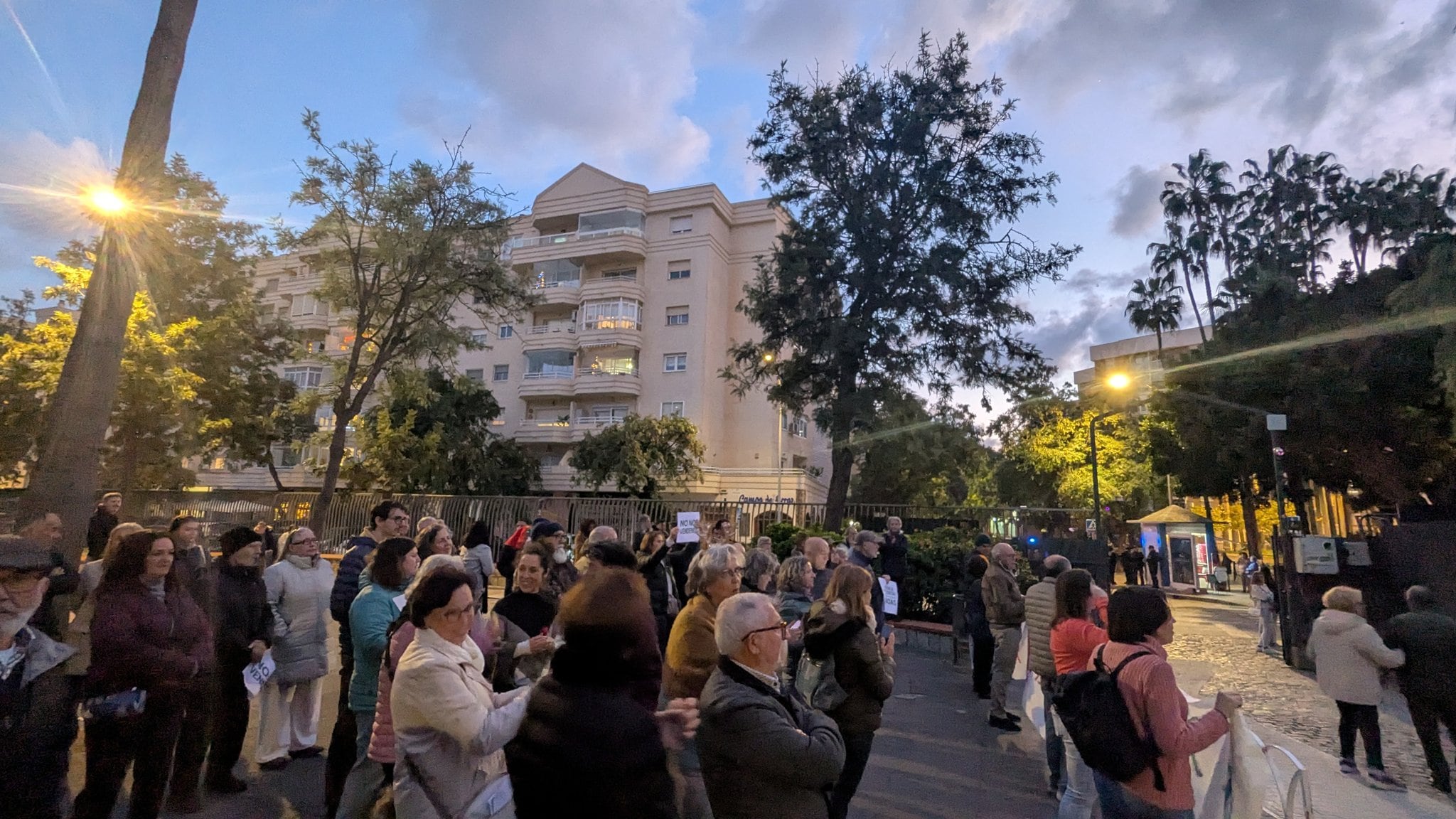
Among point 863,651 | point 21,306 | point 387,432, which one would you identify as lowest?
point 863,651

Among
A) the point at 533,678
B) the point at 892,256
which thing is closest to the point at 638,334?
the point at 892,256

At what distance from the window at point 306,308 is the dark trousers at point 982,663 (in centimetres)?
4503

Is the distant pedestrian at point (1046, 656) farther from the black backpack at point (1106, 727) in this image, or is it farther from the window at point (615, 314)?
the window at point (615, 314)

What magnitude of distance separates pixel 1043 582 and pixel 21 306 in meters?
32.5

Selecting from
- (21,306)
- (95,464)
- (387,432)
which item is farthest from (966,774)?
(21,306)

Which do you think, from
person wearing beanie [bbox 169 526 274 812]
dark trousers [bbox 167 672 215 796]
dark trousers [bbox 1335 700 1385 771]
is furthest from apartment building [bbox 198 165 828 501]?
dark trousers [bbox 167 672 215 796]

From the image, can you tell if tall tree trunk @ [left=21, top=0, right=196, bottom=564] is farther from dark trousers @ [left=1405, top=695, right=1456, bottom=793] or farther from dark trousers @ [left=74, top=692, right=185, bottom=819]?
dark trousers @ [left=1405, top=695, right=1456, bottom=793]

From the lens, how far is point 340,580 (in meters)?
4.95

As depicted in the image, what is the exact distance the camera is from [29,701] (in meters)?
3.16

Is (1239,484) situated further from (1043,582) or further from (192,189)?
(192,189)

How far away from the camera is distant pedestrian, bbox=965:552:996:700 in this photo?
828 centimetres

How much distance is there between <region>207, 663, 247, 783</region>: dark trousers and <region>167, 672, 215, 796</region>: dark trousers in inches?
9.7

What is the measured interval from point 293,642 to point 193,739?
0.85 m

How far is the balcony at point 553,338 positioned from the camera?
38219 millimetres
